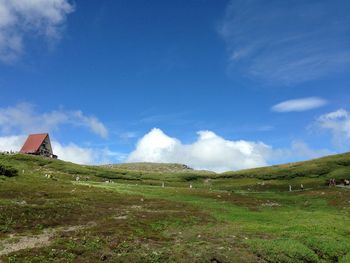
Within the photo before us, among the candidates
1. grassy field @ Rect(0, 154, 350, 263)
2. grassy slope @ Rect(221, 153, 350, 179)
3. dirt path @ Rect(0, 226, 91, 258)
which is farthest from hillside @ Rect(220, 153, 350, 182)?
dirt path @ Rect(0, 226, 91, 258)

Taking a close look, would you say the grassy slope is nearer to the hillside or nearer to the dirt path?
the hillside

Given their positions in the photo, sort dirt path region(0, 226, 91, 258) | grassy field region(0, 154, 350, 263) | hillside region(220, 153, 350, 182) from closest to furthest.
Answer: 1. dirt path region(0, 226, 91, 258)
2. grassy field region(0, 154, 350, 263)
3. hillside region(220, 153, 350, 182)

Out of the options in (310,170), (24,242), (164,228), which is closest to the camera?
(24,242)

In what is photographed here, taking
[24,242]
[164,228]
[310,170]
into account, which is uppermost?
[310,170]

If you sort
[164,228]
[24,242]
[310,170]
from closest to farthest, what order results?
[24,242], [164,228], [310,170]

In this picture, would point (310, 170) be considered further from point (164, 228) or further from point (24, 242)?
point (24, 242)

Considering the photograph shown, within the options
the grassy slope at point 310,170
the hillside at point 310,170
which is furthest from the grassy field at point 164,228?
the grassy slope at point 310,170

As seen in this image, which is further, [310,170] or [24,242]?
[310,170]

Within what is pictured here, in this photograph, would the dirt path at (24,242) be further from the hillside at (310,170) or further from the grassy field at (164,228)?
the hillside at (310,170)

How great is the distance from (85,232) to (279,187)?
9427cm

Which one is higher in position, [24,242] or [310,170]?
[310,170]

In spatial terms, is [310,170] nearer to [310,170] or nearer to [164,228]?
[310,170]

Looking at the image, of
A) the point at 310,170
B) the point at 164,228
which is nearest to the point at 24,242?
the point at 164,228

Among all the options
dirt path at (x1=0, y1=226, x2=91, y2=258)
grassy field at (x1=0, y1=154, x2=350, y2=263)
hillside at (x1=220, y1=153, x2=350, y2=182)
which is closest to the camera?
dirt path at (x1=0, y1=226, x2=91, y2=258)
